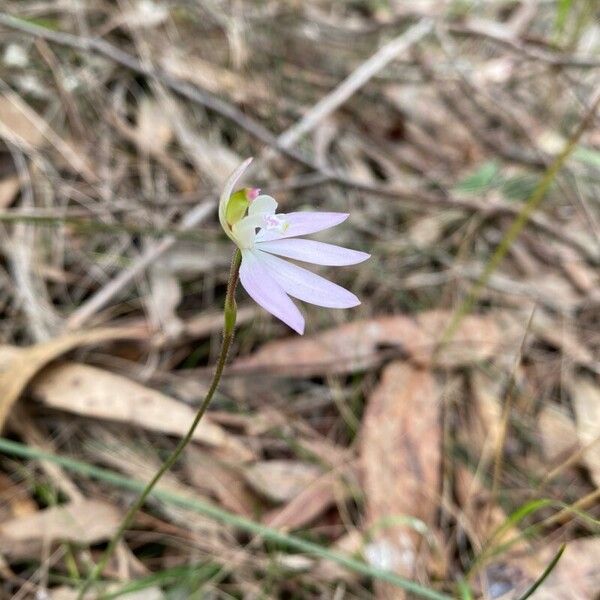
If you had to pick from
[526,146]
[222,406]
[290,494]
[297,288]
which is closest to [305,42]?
[526,146]

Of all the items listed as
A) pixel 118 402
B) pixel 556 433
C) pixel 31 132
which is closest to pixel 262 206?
pixel 118 402

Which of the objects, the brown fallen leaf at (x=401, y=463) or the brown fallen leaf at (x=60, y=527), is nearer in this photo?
the brown fallen leaf at (x=60, y=527)

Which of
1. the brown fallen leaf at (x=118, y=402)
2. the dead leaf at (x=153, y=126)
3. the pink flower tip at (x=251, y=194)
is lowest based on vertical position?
the brown fallen leaf at (x=118, y=402)

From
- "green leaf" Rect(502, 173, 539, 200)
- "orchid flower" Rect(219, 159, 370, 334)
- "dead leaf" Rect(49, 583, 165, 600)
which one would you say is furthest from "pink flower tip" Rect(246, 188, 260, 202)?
"green leaf" Rect(502, 173, 539, 200)

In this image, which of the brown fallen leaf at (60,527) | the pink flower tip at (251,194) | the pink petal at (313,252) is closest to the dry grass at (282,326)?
the brown fallen leaf at (60,527)

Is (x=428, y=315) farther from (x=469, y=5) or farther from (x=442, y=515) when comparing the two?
(x=469, y=5)

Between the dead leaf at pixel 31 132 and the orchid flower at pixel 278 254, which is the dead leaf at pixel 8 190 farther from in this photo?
the orchid flower at pixel 278 254
